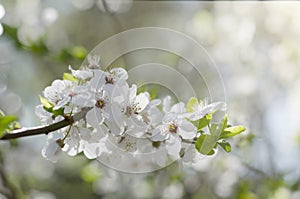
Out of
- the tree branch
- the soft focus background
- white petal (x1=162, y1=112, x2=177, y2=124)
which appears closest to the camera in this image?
the tree branch

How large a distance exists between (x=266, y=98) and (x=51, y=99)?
168 centimetres

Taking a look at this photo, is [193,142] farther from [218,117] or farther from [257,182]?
[257,182]

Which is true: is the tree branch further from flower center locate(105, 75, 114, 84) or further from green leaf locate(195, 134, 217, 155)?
green leaf locate(195, 134, 217, 155)

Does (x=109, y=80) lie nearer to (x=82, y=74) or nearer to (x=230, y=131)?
(x=82, y=74)

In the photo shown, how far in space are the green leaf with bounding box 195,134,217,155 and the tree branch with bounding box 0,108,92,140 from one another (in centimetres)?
17

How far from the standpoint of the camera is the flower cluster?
28.6 inches

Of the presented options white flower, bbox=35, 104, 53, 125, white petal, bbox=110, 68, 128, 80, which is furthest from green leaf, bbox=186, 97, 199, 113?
white flower, bbox=35, 104, 53, 125

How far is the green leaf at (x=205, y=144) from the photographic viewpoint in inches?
29.9

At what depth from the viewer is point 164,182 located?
1.79m

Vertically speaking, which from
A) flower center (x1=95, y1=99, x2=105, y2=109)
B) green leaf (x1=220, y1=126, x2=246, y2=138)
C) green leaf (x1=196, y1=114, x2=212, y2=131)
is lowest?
green leaf (x1=220, y1=126, x2=246, y2=138)

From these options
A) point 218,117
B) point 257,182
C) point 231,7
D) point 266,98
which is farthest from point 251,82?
point 218,117

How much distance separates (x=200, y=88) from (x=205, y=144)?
114 centimetres

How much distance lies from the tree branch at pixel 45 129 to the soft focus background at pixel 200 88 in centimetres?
55

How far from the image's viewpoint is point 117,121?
28.8 inches
